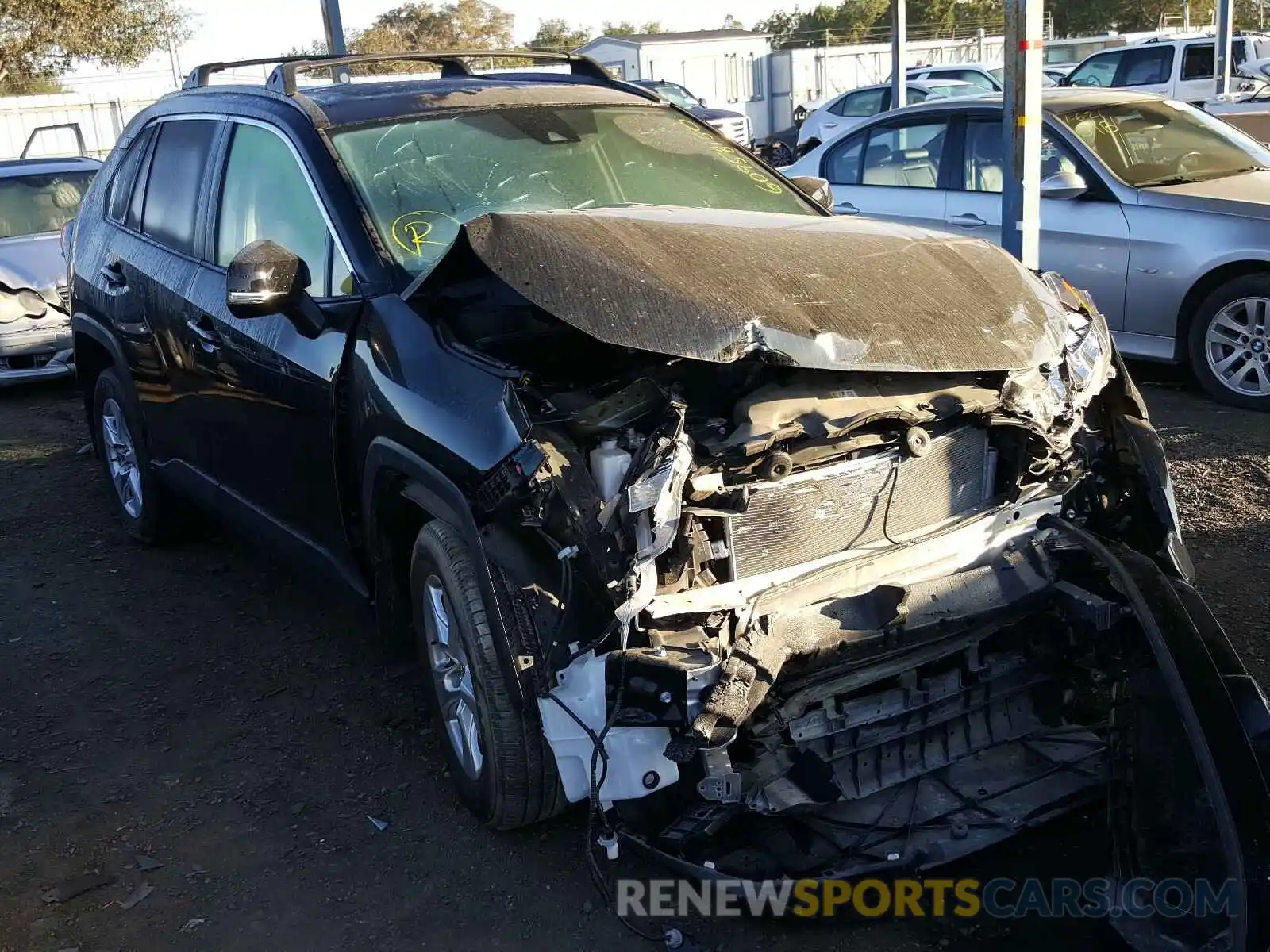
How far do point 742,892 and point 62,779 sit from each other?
7.71 ft

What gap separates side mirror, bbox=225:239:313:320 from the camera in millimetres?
3479

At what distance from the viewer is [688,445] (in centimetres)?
278

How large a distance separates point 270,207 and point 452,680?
1.83m

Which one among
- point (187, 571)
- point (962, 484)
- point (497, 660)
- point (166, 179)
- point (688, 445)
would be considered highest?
point (166, 179)

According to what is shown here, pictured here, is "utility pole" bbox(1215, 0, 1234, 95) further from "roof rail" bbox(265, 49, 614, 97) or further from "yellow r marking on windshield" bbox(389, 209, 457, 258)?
"yellow r marking on windshield" bbox(389, 209, 457, 258)

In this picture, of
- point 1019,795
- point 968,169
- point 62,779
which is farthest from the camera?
point 968,169

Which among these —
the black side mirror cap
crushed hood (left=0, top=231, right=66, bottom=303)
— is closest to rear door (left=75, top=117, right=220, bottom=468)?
the black side mirror cap

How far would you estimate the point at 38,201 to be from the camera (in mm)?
10258

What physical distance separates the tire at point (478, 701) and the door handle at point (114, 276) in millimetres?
2582

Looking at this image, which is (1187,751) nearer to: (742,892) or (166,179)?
(742,892)

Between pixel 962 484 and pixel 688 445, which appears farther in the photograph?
pixel 962 484

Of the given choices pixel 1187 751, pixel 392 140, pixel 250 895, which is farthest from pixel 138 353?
pixel 1187 751

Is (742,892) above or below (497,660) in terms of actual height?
below

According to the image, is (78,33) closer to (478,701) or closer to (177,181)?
(177,181)
